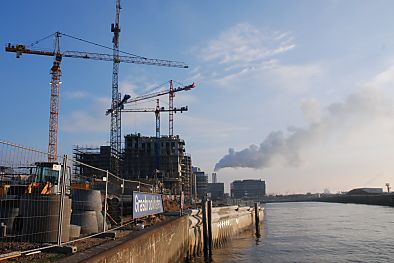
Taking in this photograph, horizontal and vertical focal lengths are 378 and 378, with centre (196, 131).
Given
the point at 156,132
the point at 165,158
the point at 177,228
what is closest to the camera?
the point at 177,228

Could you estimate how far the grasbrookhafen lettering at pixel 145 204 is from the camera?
45.2ft

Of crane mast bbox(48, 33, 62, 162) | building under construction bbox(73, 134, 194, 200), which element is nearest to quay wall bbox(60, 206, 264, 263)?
crane mast bbox(48, 33, 62, 162)

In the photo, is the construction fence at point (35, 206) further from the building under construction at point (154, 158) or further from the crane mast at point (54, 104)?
the building under construction at point (154, 158)

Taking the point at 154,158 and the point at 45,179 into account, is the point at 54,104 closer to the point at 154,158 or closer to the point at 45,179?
the point at 154,158

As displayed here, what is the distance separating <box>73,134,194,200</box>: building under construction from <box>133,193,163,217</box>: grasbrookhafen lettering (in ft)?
314

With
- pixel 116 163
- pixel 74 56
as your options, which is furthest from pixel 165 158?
pixel 74 56

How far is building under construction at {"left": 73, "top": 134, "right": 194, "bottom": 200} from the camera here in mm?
114562

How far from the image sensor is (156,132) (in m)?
141

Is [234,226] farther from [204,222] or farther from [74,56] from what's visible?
[74,56]

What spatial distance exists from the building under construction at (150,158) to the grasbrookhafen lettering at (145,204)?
95.7 meters

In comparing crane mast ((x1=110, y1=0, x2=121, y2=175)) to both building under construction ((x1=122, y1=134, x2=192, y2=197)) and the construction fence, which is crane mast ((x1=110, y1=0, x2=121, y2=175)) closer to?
building under construction ((x1=122, y1=134, x2=192, y2=197))

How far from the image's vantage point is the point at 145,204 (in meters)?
15.3

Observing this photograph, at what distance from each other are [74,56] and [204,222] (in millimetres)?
84050

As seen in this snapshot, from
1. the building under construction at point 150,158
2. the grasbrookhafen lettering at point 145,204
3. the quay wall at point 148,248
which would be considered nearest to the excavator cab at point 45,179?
the quay wall at point 148,248
